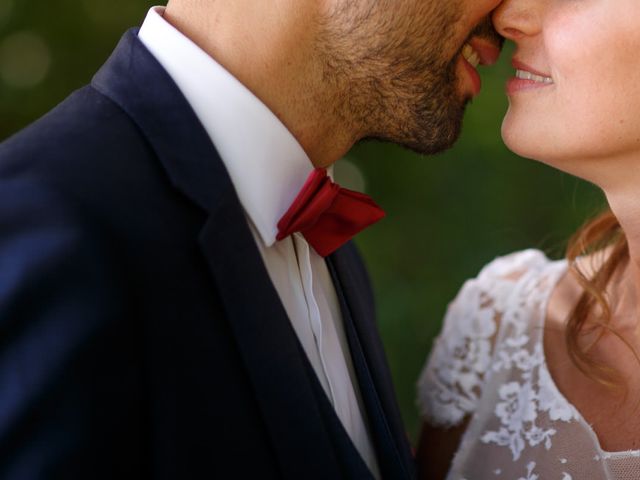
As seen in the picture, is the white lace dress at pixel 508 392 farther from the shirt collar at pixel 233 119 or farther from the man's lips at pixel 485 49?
the shirt collar at pixel 233 119

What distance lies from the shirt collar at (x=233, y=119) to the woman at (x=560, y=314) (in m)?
0.69

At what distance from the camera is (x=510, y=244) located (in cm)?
400

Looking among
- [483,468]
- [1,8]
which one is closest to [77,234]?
[483,468]

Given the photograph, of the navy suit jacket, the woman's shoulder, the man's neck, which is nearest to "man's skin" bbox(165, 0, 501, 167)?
the man's neck

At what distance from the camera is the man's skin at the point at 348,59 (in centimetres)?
196

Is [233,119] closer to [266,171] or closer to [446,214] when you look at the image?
[266,171]

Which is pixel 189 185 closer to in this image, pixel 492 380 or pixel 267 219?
pixel 267 219

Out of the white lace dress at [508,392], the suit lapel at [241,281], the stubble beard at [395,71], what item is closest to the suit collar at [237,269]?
the suit lapel at [241,281]

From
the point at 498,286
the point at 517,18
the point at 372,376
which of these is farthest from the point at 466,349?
the point at 517,18

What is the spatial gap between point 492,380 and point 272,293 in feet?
3.21

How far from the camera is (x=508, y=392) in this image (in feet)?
7.92

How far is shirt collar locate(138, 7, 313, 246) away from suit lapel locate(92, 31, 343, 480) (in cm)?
7

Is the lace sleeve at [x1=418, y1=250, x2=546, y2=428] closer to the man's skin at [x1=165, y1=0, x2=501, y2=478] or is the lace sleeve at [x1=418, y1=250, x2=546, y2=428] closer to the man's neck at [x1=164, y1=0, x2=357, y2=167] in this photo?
the man's skin at [x1=165, y1=0, x2=501, y2=478]

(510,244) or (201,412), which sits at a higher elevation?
(201,412)
